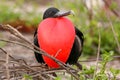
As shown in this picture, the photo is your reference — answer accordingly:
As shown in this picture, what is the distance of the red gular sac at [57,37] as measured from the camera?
10.0 ft

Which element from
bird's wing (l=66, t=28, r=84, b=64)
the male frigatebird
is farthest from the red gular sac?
bird's wing (l=66, t=28, r=84, b=64)

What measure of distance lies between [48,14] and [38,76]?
0.43 meters

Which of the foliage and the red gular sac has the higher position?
the foliage

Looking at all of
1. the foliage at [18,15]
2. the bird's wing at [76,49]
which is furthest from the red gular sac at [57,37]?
the foliage at [18,15]

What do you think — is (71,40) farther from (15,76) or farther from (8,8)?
(8,8)

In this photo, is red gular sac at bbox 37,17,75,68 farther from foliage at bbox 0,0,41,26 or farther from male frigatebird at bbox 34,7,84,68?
foliage at bbox 0,0,41,26

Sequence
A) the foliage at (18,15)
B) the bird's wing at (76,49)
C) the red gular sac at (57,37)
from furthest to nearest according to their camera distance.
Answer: the foliage at (18,15), the bird's wing at (76,49), the red gular sac at (57,37)

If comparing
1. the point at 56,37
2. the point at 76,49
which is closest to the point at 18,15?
the point at 76,49

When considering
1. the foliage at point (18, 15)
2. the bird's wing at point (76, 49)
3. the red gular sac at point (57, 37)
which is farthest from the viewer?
the foliage at point (18, 15)

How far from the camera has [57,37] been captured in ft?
10.0

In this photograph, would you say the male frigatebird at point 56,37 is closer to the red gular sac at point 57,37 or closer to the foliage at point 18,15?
the red gular sac at point 57,37

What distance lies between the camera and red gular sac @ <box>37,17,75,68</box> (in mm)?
3053

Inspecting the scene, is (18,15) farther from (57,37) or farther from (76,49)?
(57,37)

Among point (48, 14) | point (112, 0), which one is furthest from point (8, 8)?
point (48, 14)
